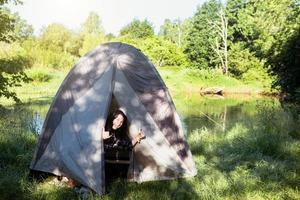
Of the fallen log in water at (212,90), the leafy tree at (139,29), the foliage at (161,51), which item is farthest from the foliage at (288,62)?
the leafy tree at (139,29)

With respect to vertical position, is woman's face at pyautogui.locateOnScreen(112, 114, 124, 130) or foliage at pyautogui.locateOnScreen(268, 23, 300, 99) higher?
foliage at pyautogui.locateOnScreen(268, 23, 300, 99)

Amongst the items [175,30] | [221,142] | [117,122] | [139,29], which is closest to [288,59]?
[221,142]

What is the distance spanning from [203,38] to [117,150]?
1447 inches

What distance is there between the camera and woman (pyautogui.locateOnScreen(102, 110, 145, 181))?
645 cm

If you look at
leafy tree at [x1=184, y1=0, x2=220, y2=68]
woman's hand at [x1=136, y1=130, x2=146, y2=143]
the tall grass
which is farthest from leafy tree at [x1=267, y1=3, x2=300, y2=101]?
leafy tree at [x1=184, y1=0, x2=220, y2=68]

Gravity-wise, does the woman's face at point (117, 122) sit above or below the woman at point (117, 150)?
above

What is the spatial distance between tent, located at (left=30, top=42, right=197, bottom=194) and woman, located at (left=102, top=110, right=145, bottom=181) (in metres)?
0.15

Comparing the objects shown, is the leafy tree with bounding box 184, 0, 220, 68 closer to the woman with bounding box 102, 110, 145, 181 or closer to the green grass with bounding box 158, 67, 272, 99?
the green grass with bounding box 158, 67, 272, 99

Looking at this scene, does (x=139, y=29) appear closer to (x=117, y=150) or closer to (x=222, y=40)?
(x=222, y=40)

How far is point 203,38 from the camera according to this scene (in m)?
42.1

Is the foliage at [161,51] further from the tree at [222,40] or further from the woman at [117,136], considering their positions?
the woman at [117,136]

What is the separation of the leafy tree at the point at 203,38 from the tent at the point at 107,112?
114ft

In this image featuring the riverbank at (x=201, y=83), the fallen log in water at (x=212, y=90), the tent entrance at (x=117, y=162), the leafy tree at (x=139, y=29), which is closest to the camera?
the tent entrance at (x=117, y=162)

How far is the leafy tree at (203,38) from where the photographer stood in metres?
41.9
